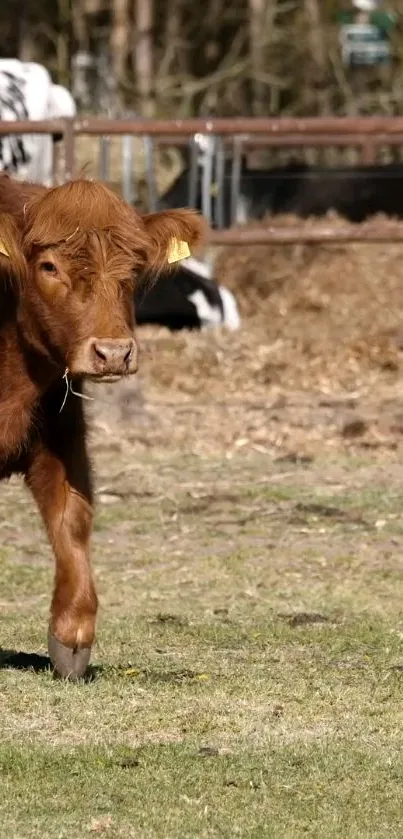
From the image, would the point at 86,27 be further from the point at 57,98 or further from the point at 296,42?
the point at 57,98

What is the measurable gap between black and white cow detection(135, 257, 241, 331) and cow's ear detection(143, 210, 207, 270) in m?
7.78

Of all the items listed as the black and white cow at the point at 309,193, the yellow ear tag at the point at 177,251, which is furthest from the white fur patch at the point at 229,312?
the yellow ear tag at the point at 177,251

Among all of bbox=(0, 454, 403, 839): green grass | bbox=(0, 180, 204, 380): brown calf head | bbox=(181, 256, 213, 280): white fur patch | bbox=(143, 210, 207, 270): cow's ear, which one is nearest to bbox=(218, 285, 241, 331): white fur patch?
bbox=(181, 256, 213, 280): white fur patch

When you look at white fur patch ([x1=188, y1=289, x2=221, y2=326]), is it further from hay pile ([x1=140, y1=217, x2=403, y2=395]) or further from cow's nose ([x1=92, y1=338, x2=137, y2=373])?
cow's nose ([x1=92, y1=338, x2=137, y2=373])

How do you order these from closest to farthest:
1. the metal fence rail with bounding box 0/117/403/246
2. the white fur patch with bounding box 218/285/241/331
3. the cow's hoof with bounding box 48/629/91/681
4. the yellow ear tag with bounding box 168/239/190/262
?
the cow's hoof with bounding box 48/629/91/681
the yellow ear tag with bounding box 168/239/190/262
the metal fence rail with bounding box 0/117/403/246
the white fur patch with bounding box 218/285/241/331

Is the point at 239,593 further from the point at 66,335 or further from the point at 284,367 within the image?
the point at 284,367

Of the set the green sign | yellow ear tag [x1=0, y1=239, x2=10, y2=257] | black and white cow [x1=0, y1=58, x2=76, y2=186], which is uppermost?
yellow ear tag [x1=0, y1=239, x2=10, y2=257]

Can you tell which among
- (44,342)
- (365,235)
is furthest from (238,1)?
A: (44,342)

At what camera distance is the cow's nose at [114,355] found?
5.39 m

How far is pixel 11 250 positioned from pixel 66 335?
35 cm

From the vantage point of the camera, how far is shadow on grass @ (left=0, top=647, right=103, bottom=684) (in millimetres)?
5957

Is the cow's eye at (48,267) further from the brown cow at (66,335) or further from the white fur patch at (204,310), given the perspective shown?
the white fur patch at (204,310)

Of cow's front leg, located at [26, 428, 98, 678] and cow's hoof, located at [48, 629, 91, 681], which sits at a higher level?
cow's front leg, located at [26, 428, 98, 678]

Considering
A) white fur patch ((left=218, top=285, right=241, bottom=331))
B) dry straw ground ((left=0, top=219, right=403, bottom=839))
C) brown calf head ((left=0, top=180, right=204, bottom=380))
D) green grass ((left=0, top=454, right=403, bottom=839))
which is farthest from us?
white fur patch ((left=218, top=285, right=241, bottom=331))
